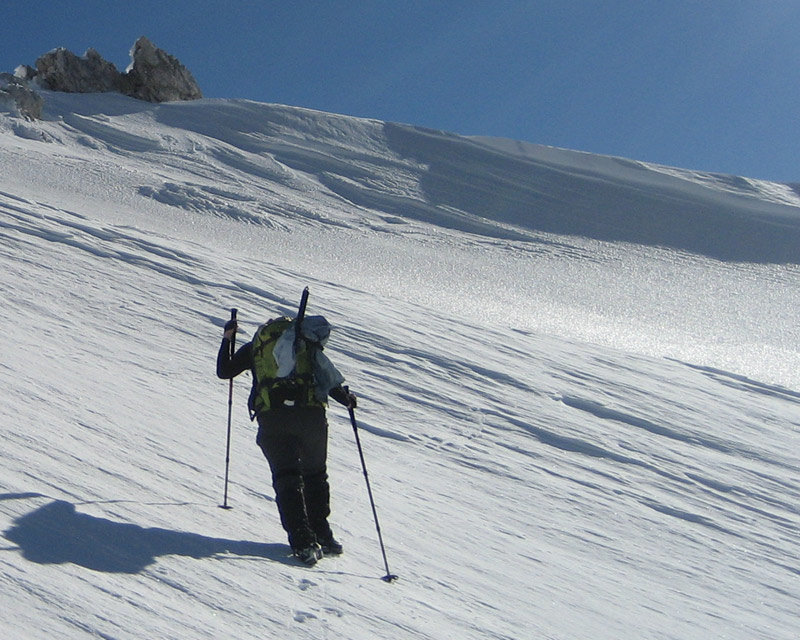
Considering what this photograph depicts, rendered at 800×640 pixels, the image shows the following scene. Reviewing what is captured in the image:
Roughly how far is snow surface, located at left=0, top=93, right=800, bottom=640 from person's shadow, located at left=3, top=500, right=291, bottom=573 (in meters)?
0.02

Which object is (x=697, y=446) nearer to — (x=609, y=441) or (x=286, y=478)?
(x=609, y=441)

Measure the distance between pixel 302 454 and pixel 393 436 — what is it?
2.94 m

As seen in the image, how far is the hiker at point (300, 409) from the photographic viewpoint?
4.56 m

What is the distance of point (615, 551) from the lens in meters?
5.94

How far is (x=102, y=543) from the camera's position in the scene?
3871 mm

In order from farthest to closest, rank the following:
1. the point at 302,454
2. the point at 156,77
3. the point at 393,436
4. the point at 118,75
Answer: the point at 118,75 < the point at 156,77 < the point at 393,436 < the point at 302,454

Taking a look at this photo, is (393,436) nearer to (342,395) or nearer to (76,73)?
(342,395)

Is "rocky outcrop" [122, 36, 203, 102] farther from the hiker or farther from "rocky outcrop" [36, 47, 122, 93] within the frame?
the hiker

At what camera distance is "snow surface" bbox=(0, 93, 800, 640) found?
3947 millimetres

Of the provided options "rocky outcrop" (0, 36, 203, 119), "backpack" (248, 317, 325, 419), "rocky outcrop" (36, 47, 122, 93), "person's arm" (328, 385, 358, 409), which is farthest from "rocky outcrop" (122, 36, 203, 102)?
"person's arm" (328, 385, 358, 409)

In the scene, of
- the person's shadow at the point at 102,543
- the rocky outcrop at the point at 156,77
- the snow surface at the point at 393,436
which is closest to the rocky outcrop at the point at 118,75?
the rocky outcrop at the point at 156,77

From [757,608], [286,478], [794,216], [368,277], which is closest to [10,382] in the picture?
[286,478]

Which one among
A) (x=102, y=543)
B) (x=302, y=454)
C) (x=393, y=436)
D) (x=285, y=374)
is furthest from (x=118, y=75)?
(x=102, y=543)

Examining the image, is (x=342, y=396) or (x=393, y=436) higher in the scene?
(x=342, y=396)
